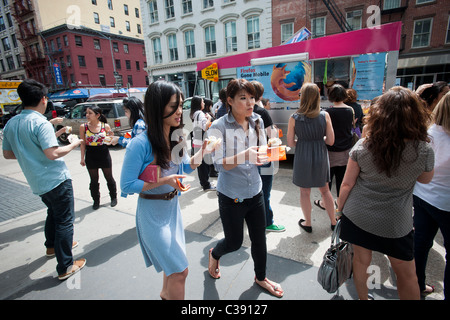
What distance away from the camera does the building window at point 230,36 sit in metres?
19.9

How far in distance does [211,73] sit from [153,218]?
589 centimetres

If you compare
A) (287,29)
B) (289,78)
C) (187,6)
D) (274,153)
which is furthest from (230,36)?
(274,153)

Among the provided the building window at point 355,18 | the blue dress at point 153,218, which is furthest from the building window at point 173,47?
the blue dress at point 153,218

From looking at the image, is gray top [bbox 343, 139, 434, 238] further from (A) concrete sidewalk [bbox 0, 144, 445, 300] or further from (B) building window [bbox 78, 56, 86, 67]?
(B) building window [bbox 78, 56, 86, 67]

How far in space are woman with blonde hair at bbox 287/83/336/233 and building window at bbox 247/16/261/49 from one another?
1869 centimetres

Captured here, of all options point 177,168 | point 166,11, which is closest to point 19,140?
point 177,168

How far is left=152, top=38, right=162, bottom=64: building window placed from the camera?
79.6ft

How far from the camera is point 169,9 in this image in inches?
894

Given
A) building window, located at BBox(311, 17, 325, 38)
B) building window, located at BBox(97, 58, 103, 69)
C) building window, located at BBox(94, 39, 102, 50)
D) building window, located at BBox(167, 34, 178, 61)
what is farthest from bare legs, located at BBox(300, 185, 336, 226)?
building window, located at BBox(94, 39, 102, 50)

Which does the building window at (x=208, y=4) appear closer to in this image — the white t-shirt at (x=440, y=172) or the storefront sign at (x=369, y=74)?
the storefront sign at (x=369, y=74)

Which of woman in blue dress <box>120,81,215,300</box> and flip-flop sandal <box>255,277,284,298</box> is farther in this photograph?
flip-flop sandal <box>255,277,284,298</box>

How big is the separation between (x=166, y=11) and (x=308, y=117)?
2529 cm

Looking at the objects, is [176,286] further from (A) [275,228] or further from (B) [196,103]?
(B) [196,103]
